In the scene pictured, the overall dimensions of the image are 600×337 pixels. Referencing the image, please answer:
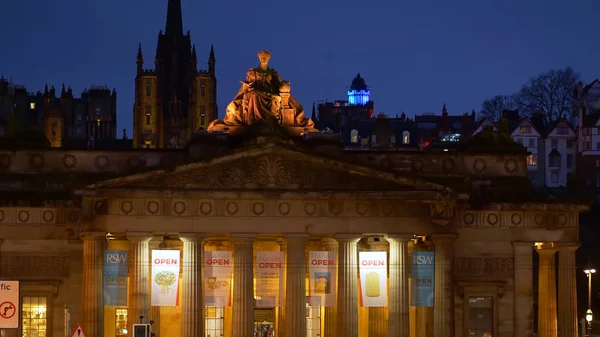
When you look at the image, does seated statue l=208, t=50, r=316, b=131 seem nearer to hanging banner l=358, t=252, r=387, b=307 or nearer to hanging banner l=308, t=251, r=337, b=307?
hanging banner l=308, t=251, r=337, b=307

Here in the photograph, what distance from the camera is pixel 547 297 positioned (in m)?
69.9

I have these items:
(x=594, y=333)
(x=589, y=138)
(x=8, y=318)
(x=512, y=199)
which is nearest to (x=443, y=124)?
(x=589, y=138)

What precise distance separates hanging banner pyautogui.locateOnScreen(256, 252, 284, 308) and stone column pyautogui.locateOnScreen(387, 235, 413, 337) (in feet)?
17.4

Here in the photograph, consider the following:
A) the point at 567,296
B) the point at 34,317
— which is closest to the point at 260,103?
the point at 34,317

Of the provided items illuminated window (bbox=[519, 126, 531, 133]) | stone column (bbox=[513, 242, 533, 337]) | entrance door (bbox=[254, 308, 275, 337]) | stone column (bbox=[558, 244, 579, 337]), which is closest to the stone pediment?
stone column (bbox=[513, 242, 533, 337])

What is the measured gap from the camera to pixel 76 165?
6950 centimetres

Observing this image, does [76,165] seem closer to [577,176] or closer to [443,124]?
[577,176]

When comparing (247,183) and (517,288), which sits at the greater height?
(247,183)

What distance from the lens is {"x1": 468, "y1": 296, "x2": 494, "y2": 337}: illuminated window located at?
2746 inches

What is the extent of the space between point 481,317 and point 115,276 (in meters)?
18.4

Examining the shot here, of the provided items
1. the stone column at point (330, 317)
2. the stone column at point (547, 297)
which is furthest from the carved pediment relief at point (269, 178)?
the stone column at point (547, 297)

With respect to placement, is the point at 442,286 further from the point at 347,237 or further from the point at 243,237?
the point at 243,237

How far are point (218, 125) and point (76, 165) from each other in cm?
733

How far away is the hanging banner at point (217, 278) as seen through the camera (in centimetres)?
6600
